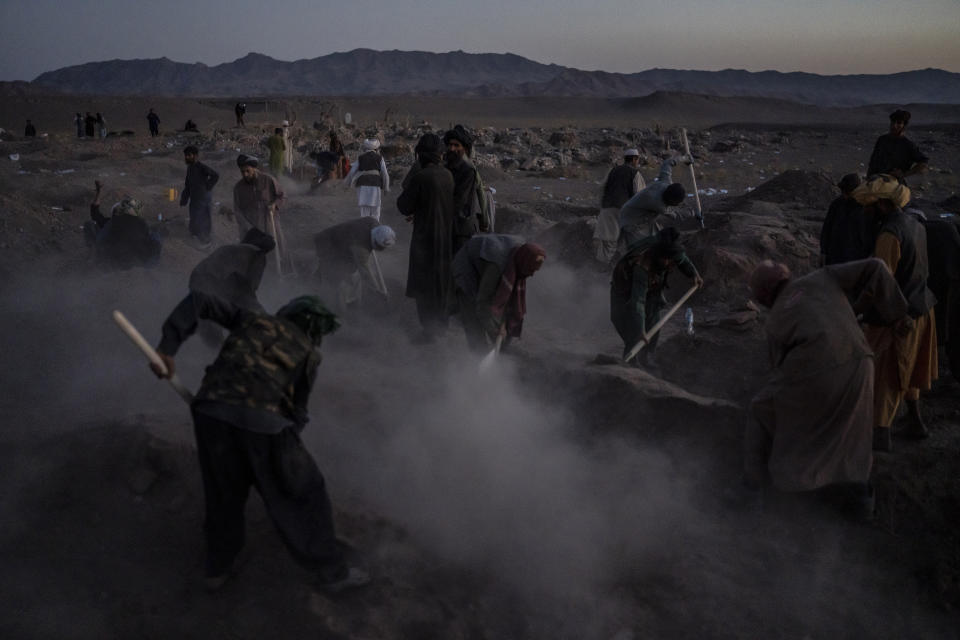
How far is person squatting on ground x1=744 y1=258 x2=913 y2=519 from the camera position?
3715mm

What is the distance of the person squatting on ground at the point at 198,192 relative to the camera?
370 inches

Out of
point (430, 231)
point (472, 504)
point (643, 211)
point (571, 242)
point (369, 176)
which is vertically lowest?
point (472, 504)

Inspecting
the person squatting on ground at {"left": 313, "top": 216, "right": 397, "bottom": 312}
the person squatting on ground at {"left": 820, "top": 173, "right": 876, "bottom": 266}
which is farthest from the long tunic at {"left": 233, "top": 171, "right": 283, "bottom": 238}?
the person squatting on ground at {"left": 820, "top": 173, "right": 876, "bottom": 266}

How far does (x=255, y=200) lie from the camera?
8328mm

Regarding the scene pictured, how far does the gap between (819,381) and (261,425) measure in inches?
103

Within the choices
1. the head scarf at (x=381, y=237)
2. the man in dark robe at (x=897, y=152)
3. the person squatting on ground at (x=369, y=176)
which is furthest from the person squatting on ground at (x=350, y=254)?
the man in dark robe at (x=897, y=152)

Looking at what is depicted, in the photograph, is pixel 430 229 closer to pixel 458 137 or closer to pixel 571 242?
pixel 458 137

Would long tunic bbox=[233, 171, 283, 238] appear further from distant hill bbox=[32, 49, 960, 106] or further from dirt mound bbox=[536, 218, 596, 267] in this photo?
distant hill bbox=[32, 49, 960, 106]

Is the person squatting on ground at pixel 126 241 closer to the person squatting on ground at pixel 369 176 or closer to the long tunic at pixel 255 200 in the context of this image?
the long tunic at pixel 255 200

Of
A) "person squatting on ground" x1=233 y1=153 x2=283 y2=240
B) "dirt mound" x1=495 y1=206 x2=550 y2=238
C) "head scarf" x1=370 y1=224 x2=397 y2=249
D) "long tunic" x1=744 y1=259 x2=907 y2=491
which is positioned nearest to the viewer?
"long tunic" x1=744 y1=259 x2=907 y2=491

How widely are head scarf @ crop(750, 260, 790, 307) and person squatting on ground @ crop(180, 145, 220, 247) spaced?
722 centimetres

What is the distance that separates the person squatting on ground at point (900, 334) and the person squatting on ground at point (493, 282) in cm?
209

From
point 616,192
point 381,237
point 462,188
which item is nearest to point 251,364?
point 462,188

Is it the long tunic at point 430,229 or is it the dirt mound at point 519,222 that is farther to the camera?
the dirt mound at point 519,222
